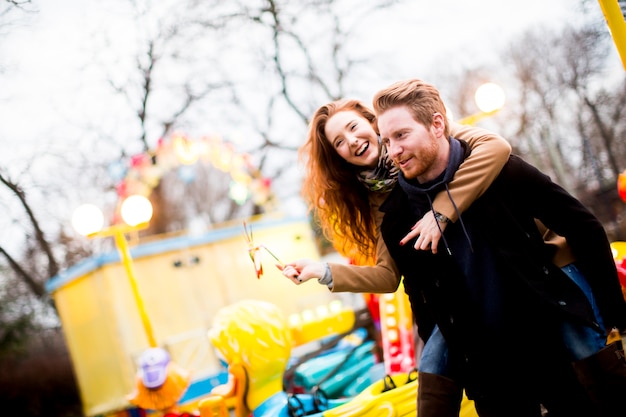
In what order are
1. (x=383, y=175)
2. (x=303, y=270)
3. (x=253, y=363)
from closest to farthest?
(x=303, y=270), (x=383, y=175), (x=253, y=363)

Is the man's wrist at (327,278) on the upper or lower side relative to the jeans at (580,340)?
upper

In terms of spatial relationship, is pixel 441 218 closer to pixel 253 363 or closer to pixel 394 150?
pixel 394 150

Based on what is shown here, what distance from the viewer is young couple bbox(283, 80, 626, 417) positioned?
5.99ft

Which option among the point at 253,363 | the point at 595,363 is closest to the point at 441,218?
the point at 595,363

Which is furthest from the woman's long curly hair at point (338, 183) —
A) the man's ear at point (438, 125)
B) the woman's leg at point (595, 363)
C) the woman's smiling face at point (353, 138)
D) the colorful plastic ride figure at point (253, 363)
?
→ the colorful plastic ride figure at point (253, 363)

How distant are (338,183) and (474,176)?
696 millimetres

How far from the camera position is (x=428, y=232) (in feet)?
6.05

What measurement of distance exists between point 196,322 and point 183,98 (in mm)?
4870

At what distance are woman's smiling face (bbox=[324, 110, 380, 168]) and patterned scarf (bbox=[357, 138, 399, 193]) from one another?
40 mm

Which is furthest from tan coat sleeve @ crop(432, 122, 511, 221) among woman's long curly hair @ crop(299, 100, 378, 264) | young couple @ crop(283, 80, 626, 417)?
woman's long curly hair @ crop(299, 100, 378, 264)

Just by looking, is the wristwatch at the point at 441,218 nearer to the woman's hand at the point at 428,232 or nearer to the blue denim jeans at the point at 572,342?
the woman's hand at the point at 428,232

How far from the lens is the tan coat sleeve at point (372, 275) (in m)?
2.09

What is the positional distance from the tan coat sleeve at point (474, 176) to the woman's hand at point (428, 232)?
0.15 ft

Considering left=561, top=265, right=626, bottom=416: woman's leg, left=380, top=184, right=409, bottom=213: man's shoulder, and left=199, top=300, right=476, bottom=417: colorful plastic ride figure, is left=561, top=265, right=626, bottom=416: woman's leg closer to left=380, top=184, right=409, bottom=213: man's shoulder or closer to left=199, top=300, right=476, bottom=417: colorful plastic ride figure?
left=380, top=184, right=409, bottom=213: man's shoulder
